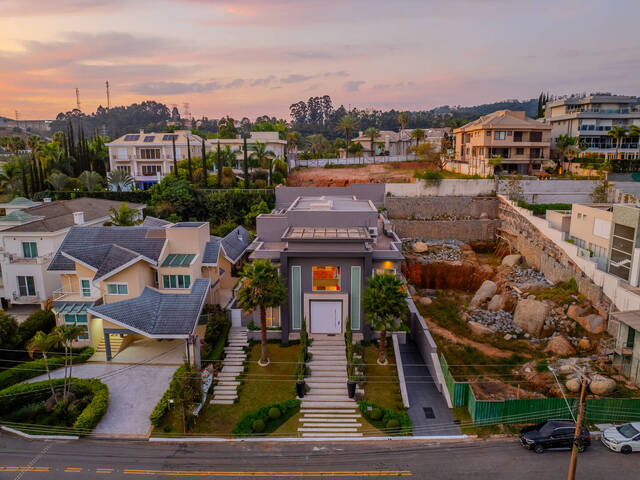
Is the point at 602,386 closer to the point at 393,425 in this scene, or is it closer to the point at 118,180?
the point at 393,425

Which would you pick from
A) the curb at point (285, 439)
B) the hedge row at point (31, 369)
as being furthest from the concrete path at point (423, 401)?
the hedge row at point (31, 369)

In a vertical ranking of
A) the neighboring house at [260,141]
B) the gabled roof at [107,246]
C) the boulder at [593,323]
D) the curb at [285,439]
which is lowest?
the curb at [285,439]

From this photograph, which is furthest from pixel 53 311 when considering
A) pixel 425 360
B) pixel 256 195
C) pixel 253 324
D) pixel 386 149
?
pixel 386 149

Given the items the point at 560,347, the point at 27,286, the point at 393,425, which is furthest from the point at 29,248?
the point at 560,347

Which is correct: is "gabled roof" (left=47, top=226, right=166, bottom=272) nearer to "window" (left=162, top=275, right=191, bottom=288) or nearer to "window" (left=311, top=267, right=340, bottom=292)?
→ "window" (left=162, top=275, right=191, bottom=288)

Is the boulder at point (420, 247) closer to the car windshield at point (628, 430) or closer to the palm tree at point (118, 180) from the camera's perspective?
the car windshield at point (628, 430)

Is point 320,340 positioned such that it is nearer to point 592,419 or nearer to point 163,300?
point 163,300
